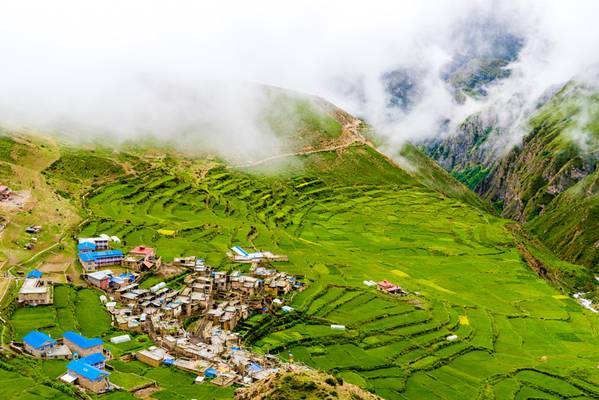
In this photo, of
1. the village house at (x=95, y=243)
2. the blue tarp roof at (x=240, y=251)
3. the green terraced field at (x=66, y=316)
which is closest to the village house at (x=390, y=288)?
the blue tarp roof at (x=240, y=251)

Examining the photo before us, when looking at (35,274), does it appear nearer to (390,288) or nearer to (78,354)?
(78,354)

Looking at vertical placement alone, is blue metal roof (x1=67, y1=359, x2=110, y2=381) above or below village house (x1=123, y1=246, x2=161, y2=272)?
→ above

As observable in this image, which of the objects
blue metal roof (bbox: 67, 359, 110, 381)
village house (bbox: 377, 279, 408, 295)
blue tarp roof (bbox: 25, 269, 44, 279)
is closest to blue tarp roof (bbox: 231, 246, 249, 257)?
village house (bbox: 377, 279, 408, 295)

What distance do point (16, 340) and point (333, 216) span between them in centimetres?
11551

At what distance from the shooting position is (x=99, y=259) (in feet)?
298

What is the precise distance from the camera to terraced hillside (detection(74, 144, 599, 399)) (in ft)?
249

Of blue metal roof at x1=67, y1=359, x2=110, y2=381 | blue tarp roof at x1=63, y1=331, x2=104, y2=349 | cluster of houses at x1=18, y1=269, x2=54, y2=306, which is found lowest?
cluster of houses at x1=18, y1=269, x2=54, y2=306

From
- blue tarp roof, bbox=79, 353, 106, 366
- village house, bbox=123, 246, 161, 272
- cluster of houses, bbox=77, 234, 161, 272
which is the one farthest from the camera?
village house, bbox=123, 246, 161, 272

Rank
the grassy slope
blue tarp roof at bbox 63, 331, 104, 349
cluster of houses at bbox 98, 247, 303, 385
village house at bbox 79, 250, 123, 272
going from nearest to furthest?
blue tarp roof at bbox 63, 331, 104, 349
cluster of houses at bbox 98, 247, 303, 385
village house at bbox 79, 250, 123, 272
the grassy slope

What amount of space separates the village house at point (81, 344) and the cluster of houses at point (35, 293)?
1203 cm

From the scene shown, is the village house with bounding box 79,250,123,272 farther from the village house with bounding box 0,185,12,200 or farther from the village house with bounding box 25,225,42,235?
the village house with bounding box 0,185,12,200

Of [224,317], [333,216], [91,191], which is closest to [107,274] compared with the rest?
[224,317]

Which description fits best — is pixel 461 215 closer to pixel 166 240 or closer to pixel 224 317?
pixel 166 240

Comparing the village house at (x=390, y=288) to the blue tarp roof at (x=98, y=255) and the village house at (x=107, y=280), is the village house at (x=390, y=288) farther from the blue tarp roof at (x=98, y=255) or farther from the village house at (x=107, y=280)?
the blue tarp roof at (x=98, y=255)
